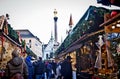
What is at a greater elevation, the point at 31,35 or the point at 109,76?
the point at 31,35

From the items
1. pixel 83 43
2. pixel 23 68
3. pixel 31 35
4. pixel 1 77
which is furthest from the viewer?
pixel 31 35

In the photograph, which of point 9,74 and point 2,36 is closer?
point 9,74

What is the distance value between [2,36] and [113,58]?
17.9 ft

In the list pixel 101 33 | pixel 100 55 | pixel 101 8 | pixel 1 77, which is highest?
pixel 101 8

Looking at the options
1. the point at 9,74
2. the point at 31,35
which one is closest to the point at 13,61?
the point at 9,74

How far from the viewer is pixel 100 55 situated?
824cm

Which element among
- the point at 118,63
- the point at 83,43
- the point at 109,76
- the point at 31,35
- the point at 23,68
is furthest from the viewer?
the point at 31,35

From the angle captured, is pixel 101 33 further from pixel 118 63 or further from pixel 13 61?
pixel 13 61

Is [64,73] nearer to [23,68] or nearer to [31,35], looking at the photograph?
[23,68]

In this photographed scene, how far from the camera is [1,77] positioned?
10781 mm

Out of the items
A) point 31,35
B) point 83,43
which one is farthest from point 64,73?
point 31,35

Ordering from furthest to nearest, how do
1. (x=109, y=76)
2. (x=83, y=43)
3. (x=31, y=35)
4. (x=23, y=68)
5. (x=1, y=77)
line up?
(x=31, y=35) < (x=83, y=43) < (x=1, y=77) < (x=23, y=68) < (x=109, y=76)

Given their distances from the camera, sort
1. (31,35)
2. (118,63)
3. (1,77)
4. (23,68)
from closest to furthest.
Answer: (118,63)
(23,68)
(1,77)
(31,35)

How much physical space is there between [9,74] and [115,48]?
324 cm
